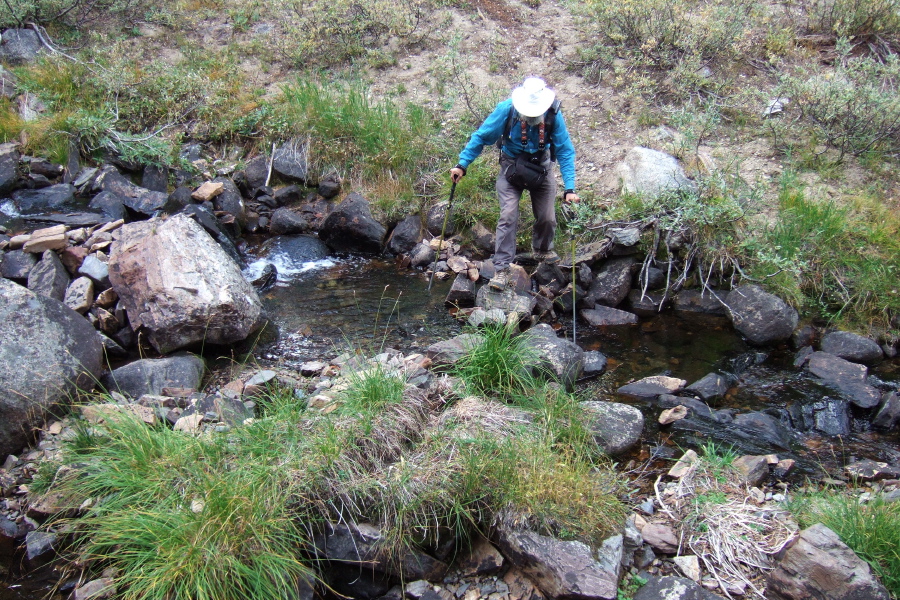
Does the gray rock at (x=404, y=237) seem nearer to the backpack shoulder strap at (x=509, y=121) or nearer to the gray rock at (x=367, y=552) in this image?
the backpack shoulder strap at (x=509, y=121)

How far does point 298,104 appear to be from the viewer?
930 centimetres

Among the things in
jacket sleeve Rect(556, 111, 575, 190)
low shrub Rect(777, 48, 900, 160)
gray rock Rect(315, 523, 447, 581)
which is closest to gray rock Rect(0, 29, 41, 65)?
jacket sleeve Rect(556, 111, 575, 190)

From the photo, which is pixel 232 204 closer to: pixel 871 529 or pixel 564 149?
pixel 564 149

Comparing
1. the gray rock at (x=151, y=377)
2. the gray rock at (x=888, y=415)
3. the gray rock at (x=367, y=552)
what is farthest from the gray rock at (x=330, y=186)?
the gray rock at (x=888, y=415)

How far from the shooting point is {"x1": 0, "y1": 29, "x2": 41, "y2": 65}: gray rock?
9.83 m

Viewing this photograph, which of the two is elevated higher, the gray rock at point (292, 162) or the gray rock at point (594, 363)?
the gray rock at point (292, 162)

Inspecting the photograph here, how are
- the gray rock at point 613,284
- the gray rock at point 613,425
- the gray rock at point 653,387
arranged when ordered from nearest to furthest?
the gray rock at point 613,425, the gray rock at point 653,387, the gray rock at point 613,284

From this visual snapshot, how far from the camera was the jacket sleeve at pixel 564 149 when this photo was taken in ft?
20.6

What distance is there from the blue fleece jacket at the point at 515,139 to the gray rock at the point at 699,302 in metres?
1.90

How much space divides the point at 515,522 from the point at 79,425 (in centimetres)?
289

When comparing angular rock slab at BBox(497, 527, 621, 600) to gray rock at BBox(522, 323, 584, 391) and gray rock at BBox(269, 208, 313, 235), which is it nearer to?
gray rock at BBox(522, 323, 584, 391)

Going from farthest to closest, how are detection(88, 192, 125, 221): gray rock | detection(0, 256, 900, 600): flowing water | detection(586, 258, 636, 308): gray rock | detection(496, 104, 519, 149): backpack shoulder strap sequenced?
1. detection(88, 192, 125, 221): gray rock
2. detection(586, 258, 636, 308): gray rock
3. detection(496, 104, 519, 149): backpack shoulder strap
4. detection(0, 256, 900, 600): flowing water

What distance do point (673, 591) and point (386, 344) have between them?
365 cm

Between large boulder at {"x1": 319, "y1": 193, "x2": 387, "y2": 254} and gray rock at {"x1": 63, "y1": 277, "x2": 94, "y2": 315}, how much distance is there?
9.82 feet
